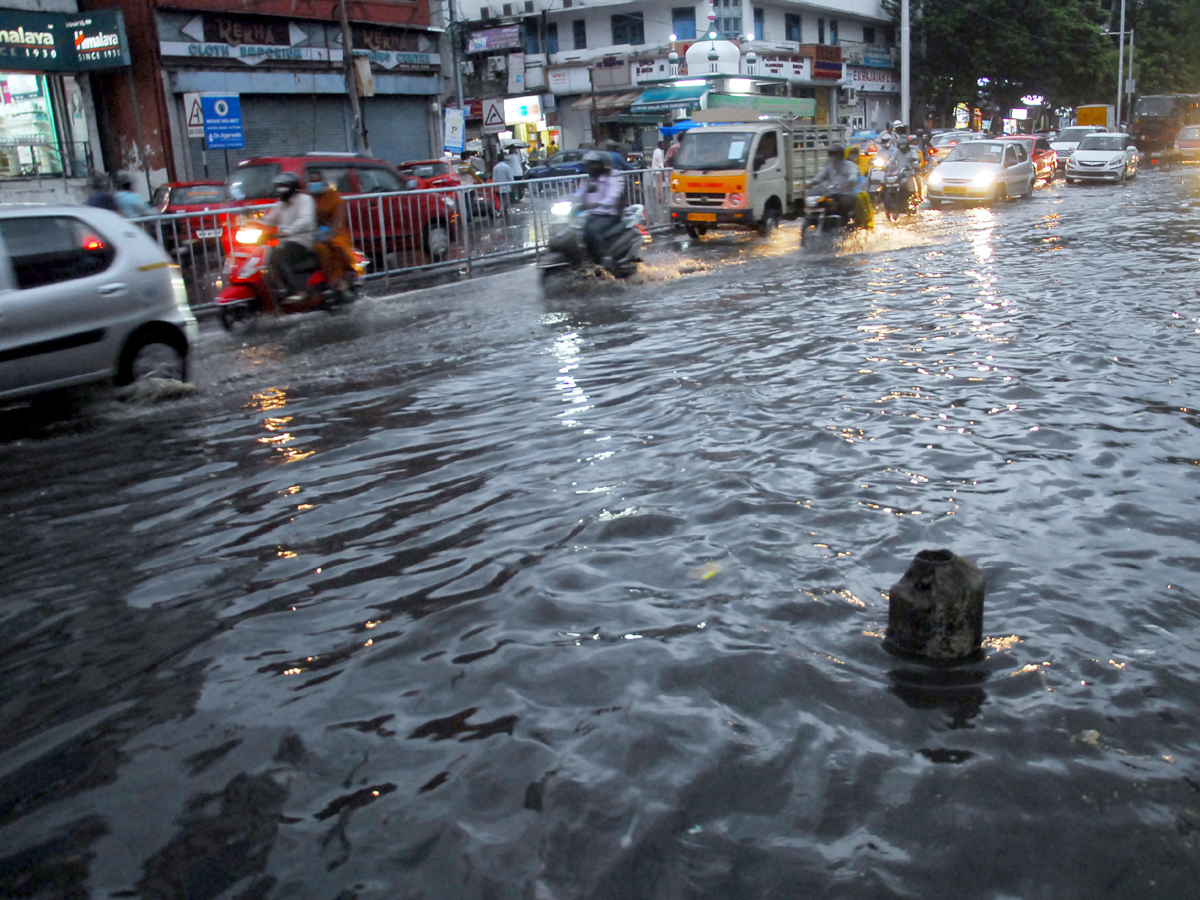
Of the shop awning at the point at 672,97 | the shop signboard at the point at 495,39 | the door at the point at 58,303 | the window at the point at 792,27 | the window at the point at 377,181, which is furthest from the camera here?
the window at the point at 792,27

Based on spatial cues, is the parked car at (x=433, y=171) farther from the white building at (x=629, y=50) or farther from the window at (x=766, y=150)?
the white building at (x=629, y=50)

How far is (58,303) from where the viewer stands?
7.38 m

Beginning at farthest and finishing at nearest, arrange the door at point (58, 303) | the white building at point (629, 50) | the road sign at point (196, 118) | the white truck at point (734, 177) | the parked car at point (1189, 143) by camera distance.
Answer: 1. the white building at point (629, 50)
2. the parked car at point (1189, 143)
3. the road sign at point (196, 118)
4. the white truck at point (734, 177)
5. the door at point (58, 303)

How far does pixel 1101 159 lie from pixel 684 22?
21.6 metres

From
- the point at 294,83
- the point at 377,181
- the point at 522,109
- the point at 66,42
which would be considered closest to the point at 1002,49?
the point at 522,109

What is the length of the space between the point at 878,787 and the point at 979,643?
932 mm

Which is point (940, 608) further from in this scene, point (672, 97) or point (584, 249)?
point (672, 97)

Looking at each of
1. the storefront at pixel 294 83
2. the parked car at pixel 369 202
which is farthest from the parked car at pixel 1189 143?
the parked car at pixel 369 202

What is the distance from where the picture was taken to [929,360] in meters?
8.33

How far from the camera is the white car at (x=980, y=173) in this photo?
25953mm

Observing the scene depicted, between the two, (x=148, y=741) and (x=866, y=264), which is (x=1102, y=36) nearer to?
(x=866, y=264)

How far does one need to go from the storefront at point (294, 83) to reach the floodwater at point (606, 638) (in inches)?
770

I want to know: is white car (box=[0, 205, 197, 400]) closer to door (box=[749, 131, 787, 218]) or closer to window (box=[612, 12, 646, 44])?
door (box=[749, 131, 787, 218])

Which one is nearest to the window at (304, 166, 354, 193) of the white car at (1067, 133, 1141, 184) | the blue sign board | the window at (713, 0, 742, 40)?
the blue sign board
